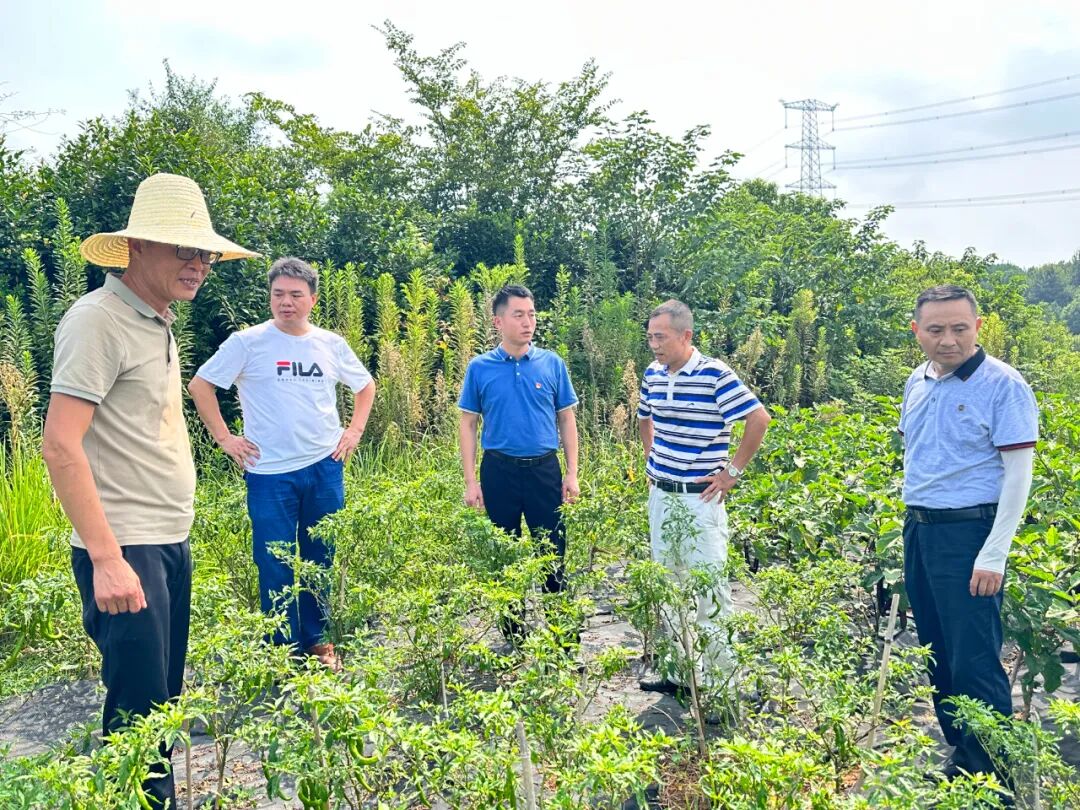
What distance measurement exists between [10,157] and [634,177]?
8003 mm

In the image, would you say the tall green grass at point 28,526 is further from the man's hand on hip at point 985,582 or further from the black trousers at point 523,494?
the man's hand on hip at point 985,582

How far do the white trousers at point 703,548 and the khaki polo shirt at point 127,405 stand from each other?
199cm

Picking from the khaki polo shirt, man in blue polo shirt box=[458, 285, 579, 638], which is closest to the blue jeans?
man in blue polo shirt box=[458, 285, 579, 638]

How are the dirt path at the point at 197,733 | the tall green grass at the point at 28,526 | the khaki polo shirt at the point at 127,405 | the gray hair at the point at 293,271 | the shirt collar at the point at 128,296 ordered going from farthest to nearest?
the tall green grass at the point at 28,526 → the gray hair at the point at 293,271 → the dirt path at the point at 197,733 → the shirt collar at the point at 128,296 → the khaki polo shirt at the point at 127,405

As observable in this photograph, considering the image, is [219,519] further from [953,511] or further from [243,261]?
[243,261]

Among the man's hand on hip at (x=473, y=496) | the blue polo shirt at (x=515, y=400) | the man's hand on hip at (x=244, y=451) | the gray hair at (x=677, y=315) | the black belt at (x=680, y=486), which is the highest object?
the gray hair at (x=677, y=315)

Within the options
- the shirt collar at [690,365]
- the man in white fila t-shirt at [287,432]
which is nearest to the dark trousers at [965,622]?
the shirt collar at [690,365]

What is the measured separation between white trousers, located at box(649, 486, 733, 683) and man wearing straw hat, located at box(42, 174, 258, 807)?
6.47 feet

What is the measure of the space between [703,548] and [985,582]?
1246 mm

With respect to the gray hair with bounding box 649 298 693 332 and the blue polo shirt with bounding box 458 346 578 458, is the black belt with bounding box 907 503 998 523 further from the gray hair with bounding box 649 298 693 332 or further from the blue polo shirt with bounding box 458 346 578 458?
the blue polo shirt with bounding box 458 346 578 458

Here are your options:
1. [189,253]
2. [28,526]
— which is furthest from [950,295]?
[28,526]

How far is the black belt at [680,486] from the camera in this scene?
3.95 m

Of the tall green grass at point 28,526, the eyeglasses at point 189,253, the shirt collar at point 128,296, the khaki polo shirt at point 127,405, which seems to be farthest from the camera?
the tall green grass at point 28,526

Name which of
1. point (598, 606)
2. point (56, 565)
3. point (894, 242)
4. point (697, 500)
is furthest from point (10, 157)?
point (894, 242)
